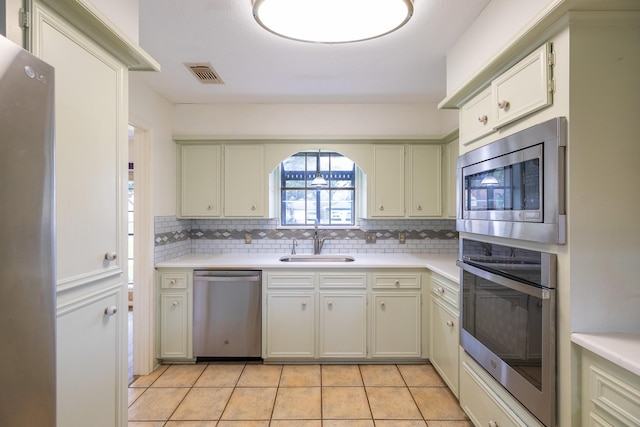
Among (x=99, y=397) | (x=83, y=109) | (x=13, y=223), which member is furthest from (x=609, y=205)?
(x=99, y=397)

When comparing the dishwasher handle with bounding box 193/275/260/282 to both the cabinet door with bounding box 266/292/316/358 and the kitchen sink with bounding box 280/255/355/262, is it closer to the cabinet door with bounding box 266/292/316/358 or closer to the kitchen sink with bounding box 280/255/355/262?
the cabinet door with bounding box 266/292/316/358

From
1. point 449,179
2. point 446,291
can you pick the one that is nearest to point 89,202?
point 446,291

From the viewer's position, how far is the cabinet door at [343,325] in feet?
9.73

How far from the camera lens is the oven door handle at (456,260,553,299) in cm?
132

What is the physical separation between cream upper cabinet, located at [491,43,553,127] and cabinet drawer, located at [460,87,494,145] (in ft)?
0.23

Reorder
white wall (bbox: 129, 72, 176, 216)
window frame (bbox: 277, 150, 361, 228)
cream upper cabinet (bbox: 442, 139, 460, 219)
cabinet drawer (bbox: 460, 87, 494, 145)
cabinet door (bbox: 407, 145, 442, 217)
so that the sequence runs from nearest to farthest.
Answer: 1. cabinet drawer (bbox: 460, 87, 494, 145)
2. white wall (bbox: 129, 72, 176, 216)
3. cream upper cabinet (bbox: 442, 139, 460, 219)
4. cabinet door (bbox: 407, 145, 442, 217)
5. window frame (bbox: 277, 150, 361, 228)

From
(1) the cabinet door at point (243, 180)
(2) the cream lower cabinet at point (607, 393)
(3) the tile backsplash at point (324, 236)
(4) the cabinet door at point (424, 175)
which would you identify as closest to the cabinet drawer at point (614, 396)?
(2) the cream lower cabinet at point (607, 393)

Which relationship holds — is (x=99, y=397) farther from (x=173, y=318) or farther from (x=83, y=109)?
(x=173, y=318)

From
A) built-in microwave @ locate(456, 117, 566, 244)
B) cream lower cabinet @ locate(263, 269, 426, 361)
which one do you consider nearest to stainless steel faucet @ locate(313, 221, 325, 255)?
cream lower cabinet @ locate(263, 269, 426, 361)

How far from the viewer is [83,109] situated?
1315 mm

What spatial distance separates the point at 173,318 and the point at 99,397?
5.23 feet

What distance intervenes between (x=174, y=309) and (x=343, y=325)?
5.09 feet

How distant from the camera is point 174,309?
9.77 feet

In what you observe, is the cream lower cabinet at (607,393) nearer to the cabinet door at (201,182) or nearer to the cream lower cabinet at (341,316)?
the cream lower cabinet at (341,316)
